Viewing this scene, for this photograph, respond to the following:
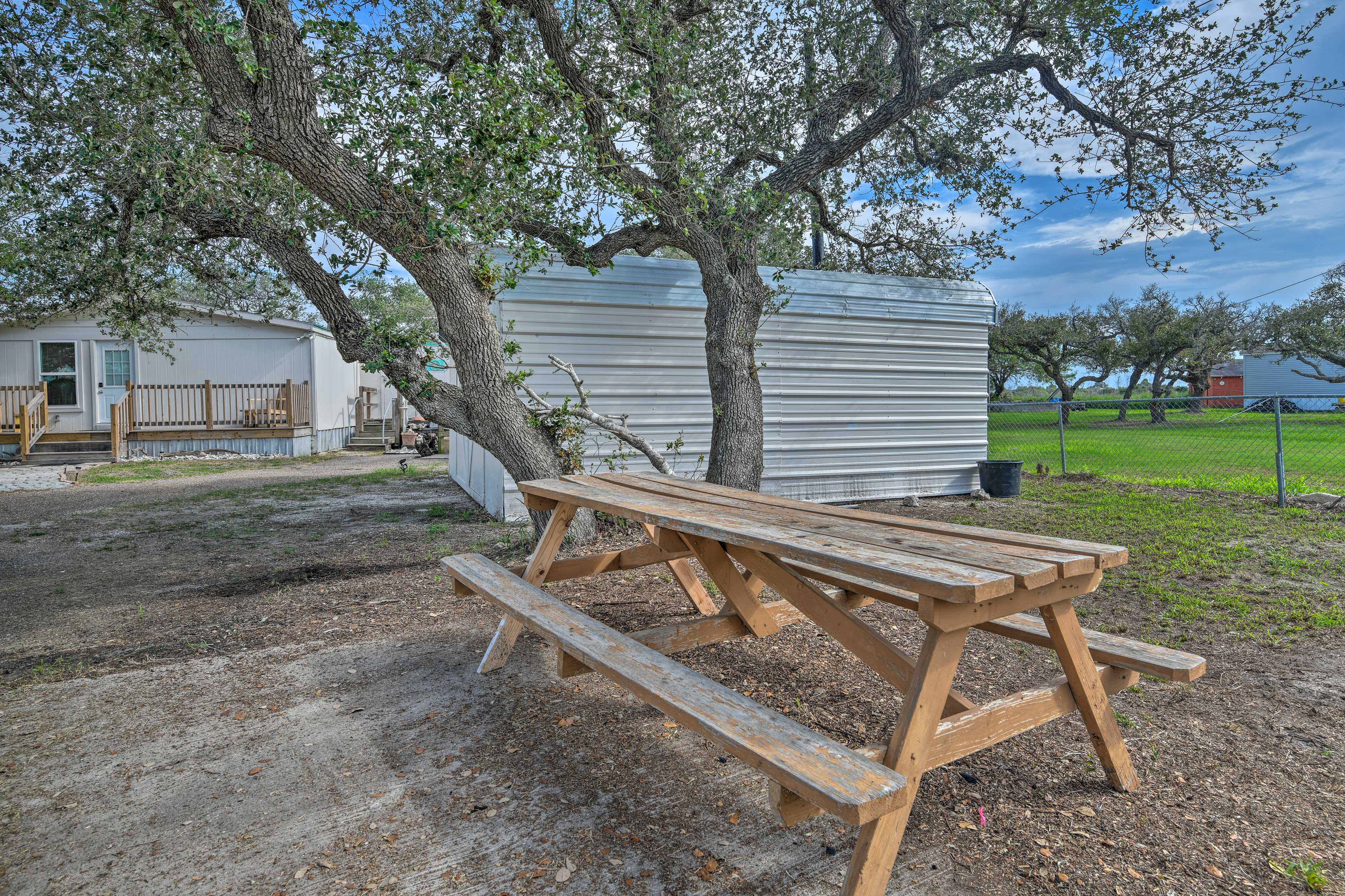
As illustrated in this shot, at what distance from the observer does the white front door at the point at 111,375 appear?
645 inches

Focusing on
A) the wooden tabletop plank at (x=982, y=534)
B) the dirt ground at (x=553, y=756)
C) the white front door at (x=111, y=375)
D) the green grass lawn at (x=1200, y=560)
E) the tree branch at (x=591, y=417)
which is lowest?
the dirt ground at (x=553, y=756)

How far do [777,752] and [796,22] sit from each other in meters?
7.96

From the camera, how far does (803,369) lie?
8516mm

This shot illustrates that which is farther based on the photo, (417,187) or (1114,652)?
(417,187)

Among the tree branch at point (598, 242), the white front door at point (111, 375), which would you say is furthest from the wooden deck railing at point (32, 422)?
the tree branch at point (598, 242)

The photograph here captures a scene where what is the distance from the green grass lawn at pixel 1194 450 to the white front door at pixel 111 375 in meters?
18.3

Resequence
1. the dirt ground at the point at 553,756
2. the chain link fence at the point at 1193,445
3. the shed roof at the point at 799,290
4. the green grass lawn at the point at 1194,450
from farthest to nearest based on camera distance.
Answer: the green grass lawn at the point at 1194,450
the chain link fence at the point at 1193,445
the shed roof at the point at 799,290
the dirt ground at the point at 553,756

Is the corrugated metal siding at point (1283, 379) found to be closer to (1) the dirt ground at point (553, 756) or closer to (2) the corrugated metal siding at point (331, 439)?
(2) the corrugated metal siding at point (331, 439)

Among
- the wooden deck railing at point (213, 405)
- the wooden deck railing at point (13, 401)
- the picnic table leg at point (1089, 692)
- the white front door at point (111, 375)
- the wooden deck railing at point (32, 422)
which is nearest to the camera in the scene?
the picnic table leg at point (1089, 692)

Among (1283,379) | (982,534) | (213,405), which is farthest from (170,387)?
(1283,379)

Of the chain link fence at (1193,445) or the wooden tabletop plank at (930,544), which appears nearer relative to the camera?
the wooden tabletop plank at (930,544)

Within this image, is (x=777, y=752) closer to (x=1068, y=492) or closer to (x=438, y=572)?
(x=438, y=572)

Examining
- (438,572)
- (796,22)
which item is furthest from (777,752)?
(796,22)

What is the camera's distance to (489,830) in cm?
218
